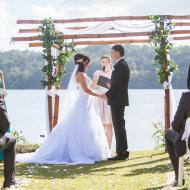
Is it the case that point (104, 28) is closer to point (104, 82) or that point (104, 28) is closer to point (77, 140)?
point (104, 82)

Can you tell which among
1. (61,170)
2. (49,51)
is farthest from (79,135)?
(49,51)

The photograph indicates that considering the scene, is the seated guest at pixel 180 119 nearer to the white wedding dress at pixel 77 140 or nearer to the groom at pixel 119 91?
the groom at pixel 119 91

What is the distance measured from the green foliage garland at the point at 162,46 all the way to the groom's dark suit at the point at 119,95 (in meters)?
1.70

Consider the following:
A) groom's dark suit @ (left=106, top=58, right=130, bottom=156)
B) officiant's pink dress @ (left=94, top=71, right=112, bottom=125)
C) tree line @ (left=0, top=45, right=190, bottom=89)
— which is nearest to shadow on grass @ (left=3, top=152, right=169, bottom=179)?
groom's dark suit @ (left=106, top=58, right=130, bottom=156)

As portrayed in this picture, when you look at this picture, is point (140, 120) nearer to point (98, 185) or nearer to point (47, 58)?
point (47, 58)

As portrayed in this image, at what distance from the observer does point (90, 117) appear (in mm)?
9758

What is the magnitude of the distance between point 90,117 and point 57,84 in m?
1.84

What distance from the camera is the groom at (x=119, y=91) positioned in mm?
9281

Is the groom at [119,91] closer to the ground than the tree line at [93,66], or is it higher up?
closer to the ground

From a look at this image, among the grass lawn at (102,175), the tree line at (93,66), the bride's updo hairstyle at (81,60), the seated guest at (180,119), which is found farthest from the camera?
the tree line at (93,66)

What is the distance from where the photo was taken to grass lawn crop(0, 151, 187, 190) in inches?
268

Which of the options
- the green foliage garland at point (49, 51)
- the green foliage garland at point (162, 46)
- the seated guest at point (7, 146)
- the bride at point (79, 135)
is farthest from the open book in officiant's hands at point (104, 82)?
the seated guest at point (7, 146)

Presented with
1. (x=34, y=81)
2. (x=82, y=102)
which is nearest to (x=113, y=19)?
(x=82, y=102)

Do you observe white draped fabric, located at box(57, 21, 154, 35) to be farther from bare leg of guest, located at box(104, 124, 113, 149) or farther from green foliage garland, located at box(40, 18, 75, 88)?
bare leg of guest, located at box(104, 124, 113, 149)
